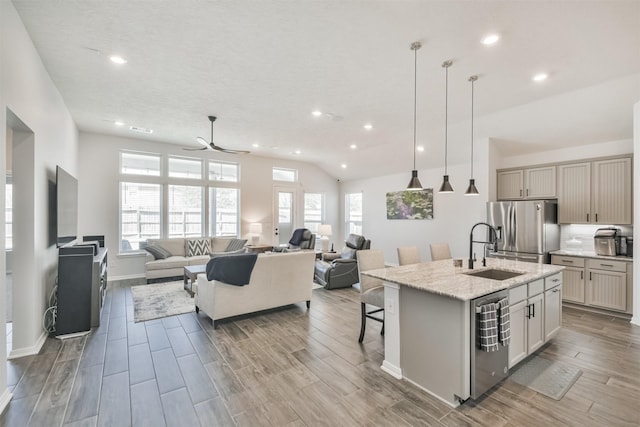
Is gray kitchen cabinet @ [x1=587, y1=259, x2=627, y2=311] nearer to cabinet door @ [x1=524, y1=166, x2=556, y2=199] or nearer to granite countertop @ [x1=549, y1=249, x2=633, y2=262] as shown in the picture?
granite countertop @ [x1=549, y1=249, x2=633, y2=262]

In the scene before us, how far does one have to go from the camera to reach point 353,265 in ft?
18.7

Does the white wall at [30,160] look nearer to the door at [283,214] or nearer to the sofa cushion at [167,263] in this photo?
the sofa cushion at [167,263]

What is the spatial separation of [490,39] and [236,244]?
6.36 m

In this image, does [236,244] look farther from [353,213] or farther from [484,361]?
[484,361]

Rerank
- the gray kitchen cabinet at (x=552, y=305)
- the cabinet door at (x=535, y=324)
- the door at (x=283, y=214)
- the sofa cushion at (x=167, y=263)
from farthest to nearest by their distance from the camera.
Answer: the door at (x=283, y=214) < the sofa cushion at (x=167, y=263) < the gray kitchen cabinet at (x=552, y=305) < the cabinet door at (x=535, y=324)

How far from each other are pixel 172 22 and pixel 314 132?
11.9 feet

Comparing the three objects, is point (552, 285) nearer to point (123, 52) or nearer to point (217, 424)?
point (217, 424)

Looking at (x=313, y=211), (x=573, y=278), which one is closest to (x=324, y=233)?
(x=313, y=211)

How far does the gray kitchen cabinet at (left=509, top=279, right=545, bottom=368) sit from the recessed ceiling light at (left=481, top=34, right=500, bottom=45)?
2.27 metres

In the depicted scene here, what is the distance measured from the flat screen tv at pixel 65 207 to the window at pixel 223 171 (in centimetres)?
334

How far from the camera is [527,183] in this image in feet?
17.0


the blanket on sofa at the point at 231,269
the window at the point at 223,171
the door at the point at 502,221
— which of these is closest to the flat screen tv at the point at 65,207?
the blanket on sofa at the point at 231,269

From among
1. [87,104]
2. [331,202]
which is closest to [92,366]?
[87,104]

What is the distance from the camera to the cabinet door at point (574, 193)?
179 inches
